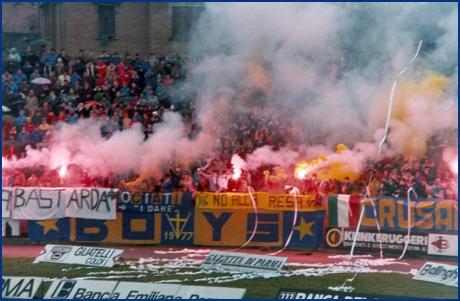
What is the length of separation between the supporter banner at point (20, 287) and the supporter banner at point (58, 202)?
10.4ft

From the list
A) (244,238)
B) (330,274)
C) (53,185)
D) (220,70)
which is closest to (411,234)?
(330,274)

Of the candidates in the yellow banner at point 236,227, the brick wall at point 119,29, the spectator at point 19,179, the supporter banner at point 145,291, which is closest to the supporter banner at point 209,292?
the supporter banner at point 145,291

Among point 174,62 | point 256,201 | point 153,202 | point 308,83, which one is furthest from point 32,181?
point 308,83

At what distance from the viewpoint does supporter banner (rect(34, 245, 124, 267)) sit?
1173 cm

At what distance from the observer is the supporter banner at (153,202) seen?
13125mm

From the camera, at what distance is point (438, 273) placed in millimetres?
10766

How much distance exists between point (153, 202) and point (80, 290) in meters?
3.26

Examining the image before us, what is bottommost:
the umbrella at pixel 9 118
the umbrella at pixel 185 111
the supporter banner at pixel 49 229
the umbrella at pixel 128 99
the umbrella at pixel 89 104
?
the supporter banner at pixel 49 229

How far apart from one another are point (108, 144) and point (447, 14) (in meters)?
7.64

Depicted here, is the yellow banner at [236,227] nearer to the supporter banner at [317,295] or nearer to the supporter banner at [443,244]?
the supporter banner at [443,244]

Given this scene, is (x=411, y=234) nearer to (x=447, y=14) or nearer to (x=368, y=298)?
(x=368, y=298)

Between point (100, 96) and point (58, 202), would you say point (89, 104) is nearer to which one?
point (100, 96)

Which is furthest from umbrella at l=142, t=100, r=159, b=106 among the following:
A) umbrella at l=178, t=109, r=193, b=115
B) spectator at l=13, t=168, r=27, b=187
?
spectator at l=13, t=168, r=27, b=187

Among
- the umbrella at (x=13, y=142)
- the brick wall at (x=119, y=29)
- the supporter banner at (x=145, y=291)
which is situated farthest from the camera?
the brick wall at (x=119, y=29)
